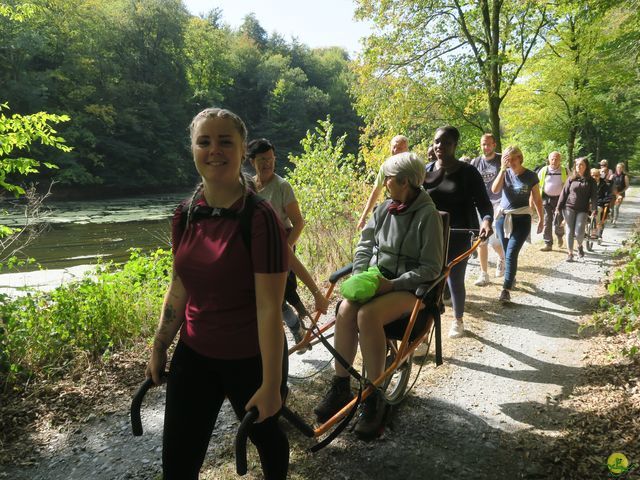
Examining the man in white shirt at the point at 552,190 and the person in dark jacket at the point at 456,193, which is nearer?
the person in dark jacket at the point at 456,193

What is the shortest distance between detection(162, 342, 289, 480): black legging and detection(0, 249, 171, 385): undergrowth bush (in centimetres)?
284

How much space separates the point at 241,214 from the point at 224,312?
41 centimetres

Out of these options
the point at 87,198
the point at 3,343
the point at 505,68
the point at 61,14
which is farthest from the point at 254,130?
the point at 3,343

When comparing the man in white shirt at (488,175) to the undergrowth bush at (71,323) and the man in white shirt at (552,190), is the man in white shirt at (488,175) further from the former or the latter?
the undergrowth bush at (71,323)

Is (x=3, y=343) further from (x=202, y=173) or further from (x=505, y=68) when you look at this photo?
(x=505, y=68)

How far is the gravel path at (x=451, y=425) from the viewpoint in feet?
8.88

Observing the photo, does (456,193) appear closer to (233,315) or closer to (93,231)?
(233,315)

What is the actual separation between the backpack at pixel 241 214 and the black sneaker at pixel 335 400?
161cm

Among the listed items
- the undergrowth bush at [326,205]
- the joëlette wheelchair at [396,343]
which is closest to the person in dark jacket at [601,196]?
the undergrowth bush at [326,205]

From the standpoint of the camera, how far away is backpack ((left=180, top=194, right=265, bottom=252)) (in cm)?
161

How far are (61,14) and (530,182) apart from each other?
38.4 m

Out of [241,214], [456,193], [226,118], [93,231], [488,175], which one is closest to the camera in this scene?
[241,214]

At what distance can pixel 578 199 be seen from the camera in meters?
8.13
